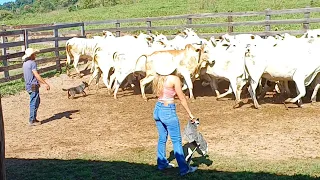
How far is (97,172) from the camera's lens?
704cm

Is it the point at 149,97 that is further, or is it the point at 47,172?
the point at 149,97

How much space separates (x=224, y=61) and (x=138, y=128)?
339 cm

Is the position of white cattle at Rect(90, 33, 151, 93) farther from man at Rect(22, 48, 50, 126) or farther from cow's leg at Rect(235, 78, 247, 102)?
man at Rect(22, 48, 50, 126)

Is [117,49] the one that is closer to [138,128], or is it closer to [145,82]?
[145,82]

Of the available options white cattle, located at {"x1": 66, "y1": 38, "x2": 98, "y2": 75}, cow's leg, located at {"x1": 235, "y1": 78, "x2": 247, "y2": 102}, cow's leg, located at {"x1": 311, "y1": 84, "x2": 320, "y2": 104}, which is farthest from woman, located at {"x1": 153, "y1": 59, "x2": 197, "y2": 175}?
white cattle, located at {"x1": 66, "y1": 38, "x2": 98, "y2": 75}

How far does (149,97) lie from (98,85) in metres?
2.70

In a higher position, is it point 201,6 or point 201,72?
point 201,6

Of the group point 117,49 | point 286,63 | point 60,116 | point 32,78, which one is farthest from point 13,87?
point 286,63

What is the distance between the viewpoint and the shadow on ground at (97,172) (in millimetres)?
6621

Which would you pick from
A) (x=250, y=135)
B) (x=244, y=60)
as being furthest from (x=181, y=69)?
(x=250, y=135)

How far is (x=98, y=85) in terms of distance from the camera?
1512cm

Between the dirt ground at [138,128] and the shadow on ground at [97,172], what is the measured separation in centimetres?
47

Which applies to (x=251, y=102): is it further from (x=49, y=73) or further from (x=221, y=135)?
(x=49, y=73)

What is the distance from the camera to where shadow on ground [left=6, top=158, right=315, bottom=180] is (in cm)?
662
